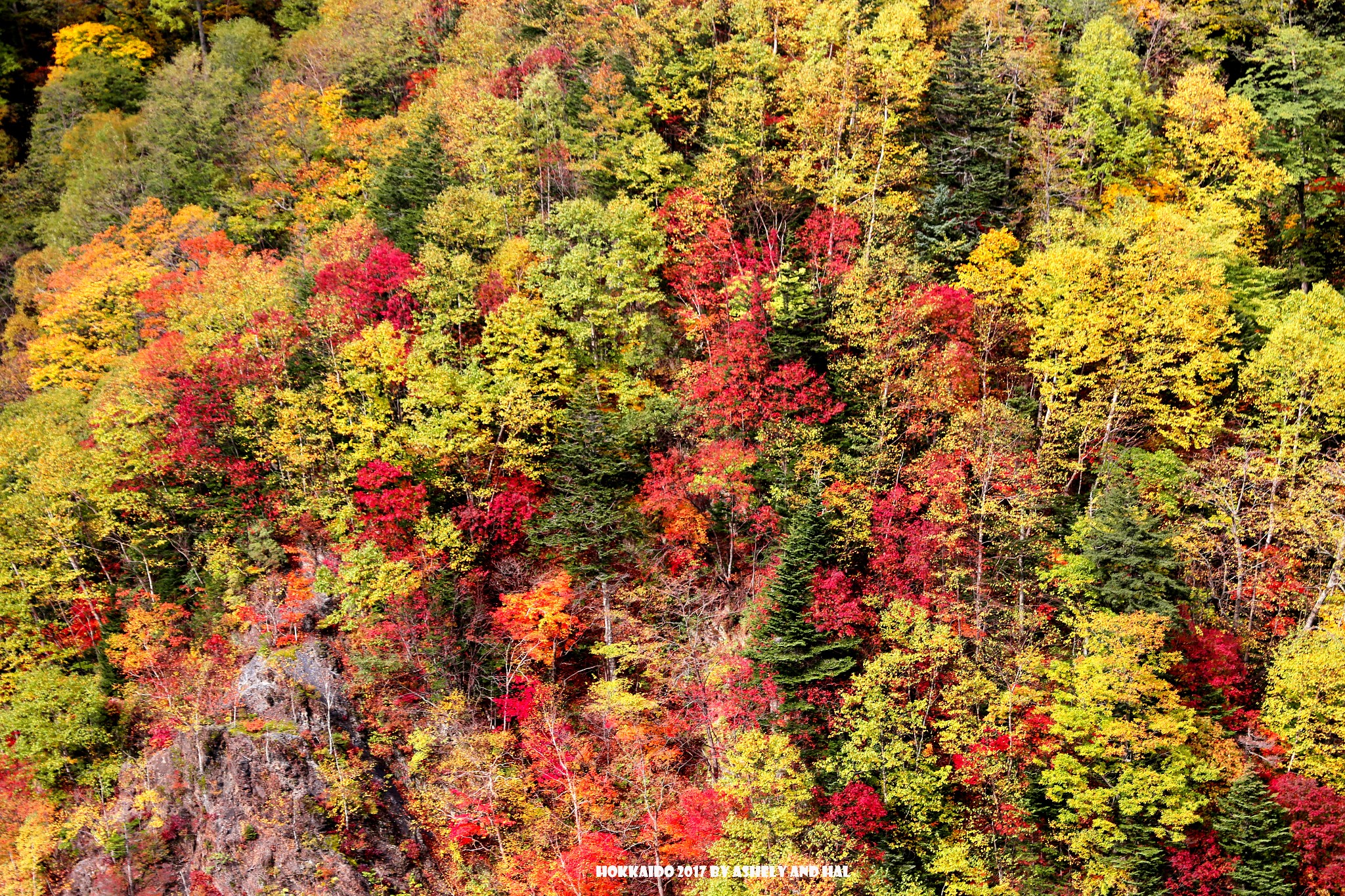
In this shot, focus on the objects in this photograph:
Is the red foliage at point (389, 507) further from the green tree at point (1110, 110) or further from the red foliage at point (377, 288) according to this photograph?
the green tree at point (1110, 110)

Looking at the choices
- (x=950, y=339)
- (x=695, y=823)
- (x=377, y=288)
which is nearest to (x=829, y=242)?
(x=950, y=339)

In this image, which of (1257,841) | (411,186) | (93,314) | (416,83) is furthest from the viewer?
(416,83)

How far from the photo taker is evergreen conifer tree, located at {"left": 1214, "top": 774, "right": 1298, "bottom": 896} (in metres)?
31.3

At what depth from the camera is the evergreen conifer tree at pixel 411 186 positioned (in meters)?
51.8

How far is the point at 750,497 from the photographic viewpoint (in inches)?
1633

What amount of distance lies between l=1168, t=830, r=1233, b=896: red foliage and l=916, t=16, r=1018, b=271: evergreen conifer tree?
26.5 metres

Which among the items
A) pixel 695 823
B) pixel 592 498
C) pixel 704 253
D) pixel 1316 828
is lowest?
pixel 695 823

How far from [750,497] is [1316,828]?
2329 cm

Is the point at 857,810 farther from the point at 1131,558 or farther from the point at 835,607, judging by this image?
the point at 1131,558

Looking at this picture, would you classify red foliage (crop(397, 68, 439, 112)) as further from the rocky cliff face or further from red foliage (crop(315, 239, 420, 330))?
the rocky cliff face

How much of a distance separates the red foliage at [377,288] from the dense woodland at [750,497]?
0.25 m

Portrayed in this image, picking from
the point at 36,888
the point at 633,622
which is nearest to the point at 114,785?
the point at 36,888

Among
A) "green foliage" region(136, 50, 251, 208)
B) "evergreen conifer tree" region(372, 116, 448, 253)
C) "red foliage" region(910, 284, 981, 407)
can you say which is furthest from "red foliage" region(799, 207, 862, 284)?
"green foliage" region(136, 50, 251, 208)

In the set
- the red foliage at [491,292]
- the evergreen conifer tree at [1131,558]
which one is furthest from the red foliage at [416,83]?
the evergreen conifer tree at [1131,558]
